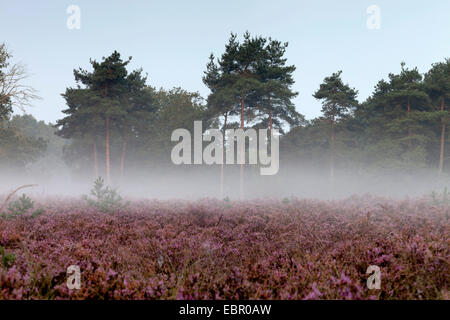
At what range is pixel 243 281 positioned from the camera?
263cm

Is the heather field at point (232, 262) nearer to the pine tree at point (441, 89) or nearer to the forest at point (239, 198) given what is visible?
the forest at point (239, 198)

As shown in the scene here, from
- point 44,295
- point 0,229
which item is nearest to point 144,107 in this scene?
point 0,229

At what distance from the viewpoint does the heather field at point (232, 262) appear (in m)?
2.48

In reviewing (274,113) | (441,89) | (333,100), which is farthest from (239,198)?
(441,89)

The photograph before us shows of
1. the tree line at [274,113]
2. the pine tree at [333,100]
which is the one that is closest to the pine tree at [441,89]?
the tree line at [274,113]

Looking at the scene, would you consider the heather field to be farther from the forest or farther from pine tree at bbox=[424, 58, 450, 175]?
pine tree at bbox=[424, 58, 450, 175]

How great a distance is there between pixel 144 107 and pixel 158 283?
35773 millimetres

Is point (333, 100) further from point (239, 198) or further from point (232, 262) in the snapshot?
point (232, 262)

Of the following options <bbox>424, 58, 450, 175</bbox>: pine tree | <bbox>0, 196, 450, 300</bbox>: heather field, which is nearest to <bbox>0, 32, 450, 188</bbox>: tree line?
<bbox>424, 58, 450, 175</bbox>: pine tree

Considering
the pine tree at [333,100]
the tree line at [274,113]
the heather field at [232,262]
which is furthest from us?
the pine tree at [333,100]

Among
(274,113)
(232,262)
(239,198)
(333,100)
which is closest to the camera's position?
(232,262)

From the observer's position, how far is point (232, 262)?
10.8 ft

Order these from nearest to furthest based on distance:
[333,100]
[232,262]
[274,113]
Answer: [232,262]
[274,113]
[333,100]

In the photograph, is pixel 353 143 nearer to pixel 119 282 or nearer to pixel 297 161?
pixel 297 161
